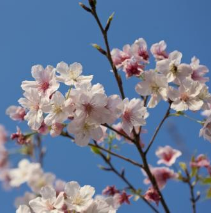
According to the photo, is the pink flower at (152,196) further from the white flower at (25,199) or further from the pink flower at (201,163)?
the white flower at (25,199)

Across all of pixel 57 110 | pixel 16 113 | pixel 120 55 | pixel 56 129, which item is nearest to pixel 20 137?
pixel 16 113

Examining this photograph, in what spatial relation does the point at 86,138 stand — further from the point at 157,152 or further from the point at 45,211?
the point at 157,152

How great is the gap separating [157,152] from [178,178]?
0.28m

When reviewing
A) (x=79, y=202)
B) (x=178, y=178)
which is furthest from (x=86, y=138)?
(x=178, y=178)

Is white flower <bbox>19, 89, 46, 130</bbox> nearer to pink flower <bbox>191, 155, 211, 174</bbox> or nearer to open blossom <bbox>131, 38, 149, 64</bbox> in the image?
open blossom <bbox>131, 38, 149, 64</bbox>

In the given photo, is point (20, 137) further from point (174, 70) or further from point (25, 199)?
point (25, 199)

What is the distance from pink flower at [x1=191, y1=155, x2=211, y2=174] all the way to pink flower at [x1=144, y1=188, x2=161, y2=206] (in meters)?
0.50

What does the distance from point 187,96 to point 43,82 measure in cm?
51

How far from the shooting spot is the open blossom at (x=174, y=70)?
135 cm

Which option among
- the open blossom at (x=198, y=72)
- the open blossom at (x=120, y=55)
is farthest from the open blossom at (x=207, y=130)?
the open blossom at (x=120, y=55)

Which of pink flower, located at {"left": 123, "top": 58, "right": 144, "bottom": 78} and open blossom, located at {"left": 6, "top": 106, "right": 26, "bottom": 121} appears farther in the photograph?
open blossom, located at {"left": 6, "top": 106, "right": 26, "bottom": 121}

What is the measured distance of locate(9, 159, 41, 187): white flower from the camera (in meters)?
2.33

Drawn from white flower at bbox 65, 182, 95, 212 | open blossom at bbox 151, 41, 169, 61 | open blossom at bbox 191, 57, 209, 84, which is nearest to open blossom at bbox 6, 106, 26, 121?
white flower at bbox 65, 182, 95, 212

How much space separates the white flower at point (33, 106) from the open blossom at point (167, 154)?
0.99 meters
